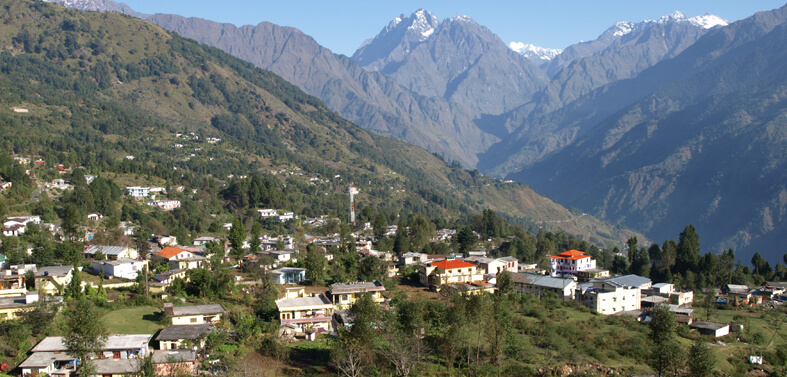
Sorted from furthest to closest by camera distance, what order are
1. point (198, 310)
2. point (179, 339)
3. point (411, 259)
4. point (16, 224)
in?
1. point (411, 259)
2. point (16, 224)
3. point (198, 310)
4. point (179, 339)

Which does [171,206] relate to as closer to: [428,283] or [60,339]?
[428,283]

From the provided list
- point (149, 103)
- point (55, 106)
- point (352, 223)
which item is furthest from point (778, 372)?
point (149, 103)

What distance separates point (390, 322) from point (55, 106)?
350 feet

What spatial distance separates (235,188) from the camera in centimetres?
8562

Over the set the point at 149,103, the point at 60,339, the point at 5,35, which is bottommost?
the point at 60,339

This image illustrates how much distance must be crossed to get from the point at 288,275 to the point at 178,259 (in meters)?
9.39

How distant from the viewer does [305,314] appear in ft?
116

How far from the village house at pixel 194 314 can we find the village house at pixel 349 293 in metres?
7.32

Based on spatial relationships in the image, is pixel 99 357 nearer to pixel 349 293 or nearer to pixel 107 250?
pixel 349 293

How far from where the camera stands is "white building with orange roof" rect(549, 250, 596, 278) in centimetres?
5944

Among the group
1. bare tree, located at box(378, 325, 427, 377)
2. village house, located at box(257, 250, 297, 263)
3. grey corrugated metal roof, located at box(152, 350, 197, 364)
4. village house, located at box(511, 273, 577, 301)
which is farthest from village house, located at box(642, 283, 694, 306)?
grey corrugated metal roof, located at box(152, 350, 197, 364)

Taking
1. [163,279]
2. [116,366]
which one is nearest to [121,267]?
[163,279]

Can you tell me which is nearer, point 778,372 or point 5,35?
point 778,372

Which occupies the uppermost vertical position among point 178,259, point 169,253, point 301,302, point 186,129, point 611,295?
point 186,129
